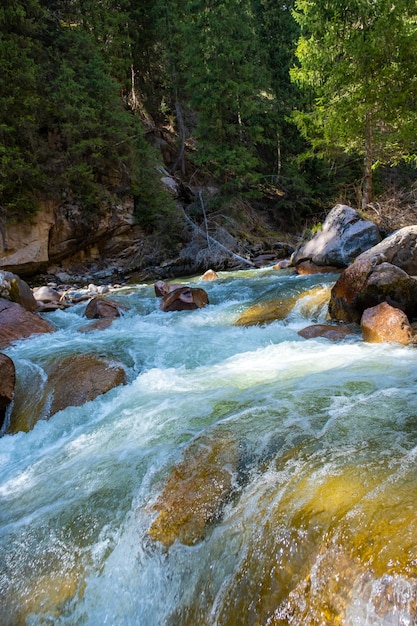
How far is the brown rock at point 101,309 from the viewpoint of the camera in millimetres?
8234

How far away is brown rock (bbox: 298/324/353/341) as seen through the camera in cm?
581

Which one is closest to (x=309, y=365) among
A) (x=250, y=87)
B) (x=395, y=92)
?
(x=395, y=92)

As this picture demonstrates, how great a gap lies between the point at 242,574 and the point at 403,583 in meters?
0.76

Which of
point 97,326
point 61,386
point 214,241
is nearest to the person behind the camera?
point 61,386

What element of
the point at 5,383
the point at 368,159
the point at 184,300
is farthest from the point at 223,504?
the point at 368,159

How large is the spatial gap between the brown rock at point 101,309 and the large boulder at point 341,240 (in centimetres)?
563

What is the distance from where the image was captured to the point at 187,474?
2686mm

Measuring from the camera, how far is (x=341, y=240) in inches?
398

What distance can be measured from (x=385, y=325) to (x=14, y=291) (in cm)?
740

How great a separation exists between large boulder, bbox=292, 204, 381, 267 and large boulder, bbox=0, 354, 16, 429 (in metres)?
8.17

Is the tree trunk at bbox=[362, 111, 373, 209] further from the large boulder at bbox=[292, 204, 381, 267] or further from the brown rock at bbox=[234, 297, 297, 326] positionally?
the brown rock at bbox=[234, 297, 297, 326]

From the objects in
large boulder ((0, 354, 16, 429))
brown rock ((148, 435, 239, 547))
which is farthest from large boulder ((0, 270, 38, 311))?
brown rock ((148, 435, 239, 547))

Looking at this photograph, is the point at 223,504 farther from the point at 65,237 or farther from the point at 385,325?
the point at 65,237

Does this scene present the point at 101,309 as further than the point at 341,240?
No
